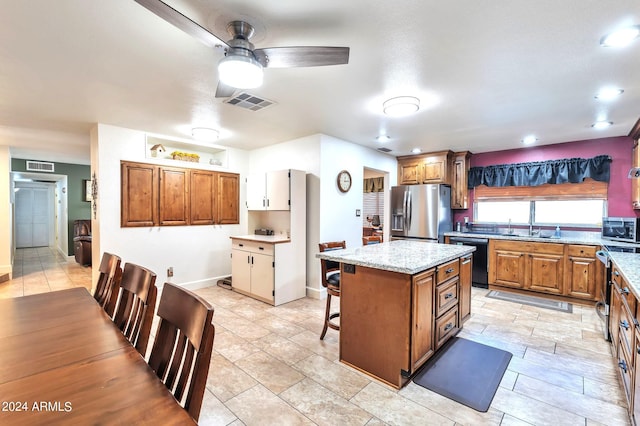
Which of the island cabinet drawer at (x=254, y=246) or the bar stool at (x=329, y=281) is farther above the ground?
the island cabinet drawer at (x=254, y=246)

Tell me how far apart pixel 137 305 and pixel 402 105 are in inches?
104

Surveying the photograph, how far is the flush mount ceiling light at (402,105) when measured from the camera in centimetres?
278

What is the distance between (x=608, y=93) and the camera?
2672 millimetres

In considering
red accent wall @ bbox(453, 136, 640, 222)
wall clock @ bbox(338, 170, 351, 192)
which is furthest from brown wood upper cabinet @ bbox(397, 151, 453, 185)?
wall clock @ bbox(338, 170, 351, 192)

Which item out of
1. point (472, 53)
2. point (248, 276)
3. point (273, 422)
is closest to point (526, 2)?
point (472, 53)

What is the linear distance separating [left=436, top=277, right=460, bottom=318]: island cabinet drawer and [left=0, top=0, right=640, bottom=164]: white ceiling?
5.81 ft

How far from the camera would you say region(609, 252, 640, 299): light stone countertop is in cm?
161

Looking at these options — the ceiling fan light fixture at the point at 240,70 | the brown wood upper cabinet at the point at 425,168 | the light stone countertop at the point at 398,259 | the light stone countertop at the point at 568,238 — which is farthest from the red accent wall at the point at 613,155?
the ceiling fan light fixture at the point at 240,70

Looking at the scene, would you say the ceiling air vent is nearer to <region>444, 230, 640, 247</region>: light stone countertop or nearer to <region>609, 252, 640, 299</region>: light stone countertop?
<region>444, 230, 640, 247</region>: light stone countertop

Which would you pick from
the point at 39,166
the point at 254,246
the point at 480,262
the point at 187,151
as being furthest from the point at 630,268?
the point at 39,166

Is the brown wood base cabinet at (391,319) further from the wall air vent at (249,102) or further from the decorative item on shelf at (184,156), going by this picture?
the decorative item on shelf at (184,156)

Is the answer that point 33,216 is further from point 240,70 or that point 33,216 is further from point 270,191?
point 240,70

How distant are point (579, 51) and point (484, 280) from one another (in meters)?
3.59

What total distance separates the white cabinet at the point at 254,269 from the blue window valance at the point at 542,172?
400cm
